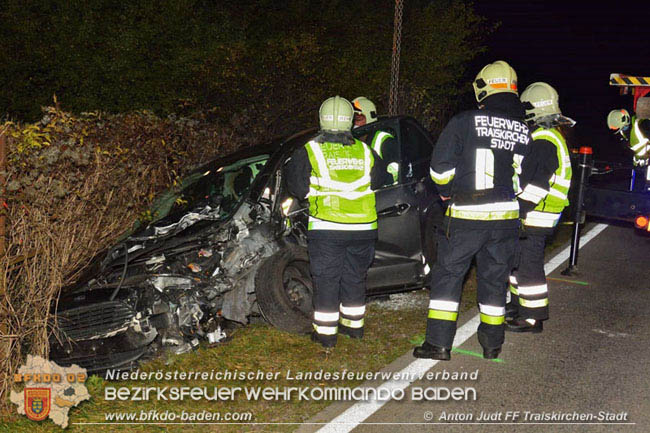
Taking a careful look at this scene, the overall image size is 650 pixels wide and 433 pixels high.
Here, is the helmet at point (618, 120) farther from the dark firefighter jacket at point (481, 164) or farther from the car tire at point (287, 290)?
the car tire at point (287, 290)

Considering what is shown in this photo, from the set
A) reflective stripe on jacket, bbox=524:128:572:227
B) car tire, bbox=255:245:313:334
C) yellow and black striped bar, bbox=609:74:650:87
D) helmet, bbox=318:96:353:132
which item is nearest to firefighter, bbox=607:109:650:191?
yellow and black striped bar, bbox=609:74:650:87

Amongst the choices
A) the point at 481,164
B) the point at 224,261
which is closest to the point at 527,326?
the point at 481,164

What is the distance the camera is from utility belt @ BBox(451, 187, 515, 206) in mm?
5141

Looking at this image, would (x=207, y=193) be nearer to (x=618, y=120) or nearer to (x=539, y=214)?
(x=539, y=214)

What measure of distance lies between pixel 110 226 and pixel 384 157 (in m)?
2.35

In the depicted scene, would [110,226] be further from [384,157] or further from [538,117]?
[538,117]

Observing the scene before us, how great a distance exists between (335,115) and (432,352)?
75.0 inches

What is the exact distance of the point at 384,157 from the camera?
6.23 metres

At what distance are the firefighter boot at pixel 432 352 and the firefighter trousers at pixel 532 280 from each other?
42.9 inches

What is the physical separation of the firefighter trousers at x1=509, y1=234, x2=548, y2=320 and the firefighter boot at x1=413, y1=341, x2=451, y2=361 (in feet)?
3.57

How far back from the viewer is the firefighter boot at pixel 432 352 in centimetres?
530

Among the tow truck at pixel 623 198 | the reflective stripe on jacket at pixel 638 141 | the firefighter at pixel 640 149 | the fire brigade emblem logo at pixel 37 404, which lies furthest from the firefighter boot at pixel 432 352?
the reflective stripe on jacket at pixel 638 141

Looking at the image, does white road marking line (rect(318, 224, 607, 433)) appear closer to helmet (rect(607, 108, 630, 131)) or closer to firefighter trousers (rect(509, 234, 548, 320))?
firefighter trousers (rect(509, 234, 548, 320))

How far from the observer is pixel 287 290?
5871 millimetres
